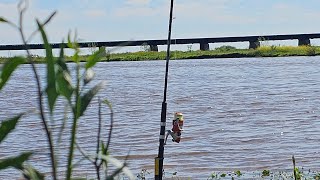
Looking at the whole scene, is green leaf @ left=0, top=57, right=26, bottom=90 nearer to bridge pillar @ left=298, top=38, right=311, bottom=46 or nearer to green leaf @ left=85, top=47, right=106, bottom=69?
green leaf @ left=85, top=47, right=106, bottom=69

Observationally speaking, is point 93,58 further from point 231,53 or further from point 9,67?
point 231,53

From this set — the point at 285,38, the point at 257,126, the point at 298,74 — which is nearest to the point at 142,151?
the point at 257,126

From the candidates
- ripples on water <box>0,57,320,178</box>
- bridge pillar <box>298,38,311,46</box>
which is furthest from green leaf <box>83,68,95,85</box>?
bridge pillar <box>298,38,311,46</box>

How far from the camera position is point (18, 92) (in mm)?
23047

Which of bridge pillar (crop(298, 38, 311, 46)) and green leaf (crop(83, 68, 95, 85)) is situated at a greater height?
green leaf (crop(83, 68, 95, 85))


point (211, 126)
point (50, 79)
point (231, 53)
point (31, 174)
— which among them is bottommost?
point (231, 53)

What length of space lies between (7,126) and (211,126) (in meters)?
11.8

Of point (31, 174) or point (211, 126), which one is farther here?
point (211, 126)

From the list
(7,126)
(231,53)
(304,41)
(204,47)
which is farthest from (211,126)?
(204,47)

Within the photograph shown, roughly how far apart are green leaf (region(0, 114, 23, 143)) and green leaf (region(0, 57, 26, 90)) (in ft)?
0.15

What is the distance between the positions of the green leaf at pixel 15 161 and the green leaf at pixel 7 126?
4 centimetres

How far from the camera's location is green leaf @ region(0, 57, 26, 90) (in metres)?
0.95

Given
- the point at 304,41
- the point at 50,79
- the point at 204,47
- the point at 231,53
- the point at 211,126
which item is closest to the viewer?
the point at 50,79

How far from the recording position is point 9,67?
97 centimetres
